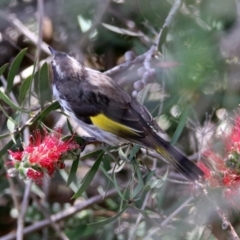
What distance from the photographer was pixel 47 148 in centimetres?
264

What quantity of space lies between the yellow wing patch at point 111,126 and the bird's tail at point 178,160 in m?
Answer: 0.13

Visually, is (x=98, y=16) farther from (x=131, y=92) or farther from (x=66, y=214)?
(x=66, y=214)

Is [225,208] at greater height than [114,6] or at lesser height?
lesser

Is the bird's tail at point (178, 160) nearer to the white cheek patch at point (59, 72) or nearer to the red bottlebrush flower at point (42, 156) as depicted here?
the red bottlebrush flower at point (42, 156)

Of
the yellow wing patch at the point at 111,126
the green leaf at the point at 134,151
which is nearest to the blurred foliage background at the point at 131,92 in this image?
the green leaf at the point at 134,151

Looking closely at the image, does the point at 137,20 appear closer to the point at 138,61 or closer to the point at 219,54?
the point at 138,61

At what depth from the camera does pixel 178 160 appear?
2.90m

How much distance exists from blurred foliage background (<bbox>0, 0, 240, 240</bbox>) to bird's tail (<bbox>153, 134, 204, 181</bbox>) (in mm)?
78

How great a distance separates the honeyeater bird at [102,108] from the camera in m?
3.06

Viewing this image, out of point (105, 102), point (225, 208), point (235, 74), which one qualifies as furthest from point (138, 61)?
point (225, 208)

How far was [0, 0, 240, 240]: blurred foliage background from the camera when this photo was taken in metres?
2.82

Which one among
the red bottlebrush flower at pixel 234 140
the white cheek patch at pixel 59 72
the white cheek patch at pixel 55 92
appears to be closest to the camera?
the red bottlebrush flower at pixel 234 140

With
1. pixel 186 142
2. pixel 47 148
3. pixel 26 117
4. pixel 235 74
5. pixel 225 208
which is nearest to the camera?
pixel 47 148

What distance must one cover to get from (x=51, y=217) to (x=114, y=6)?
1212 millimetres
